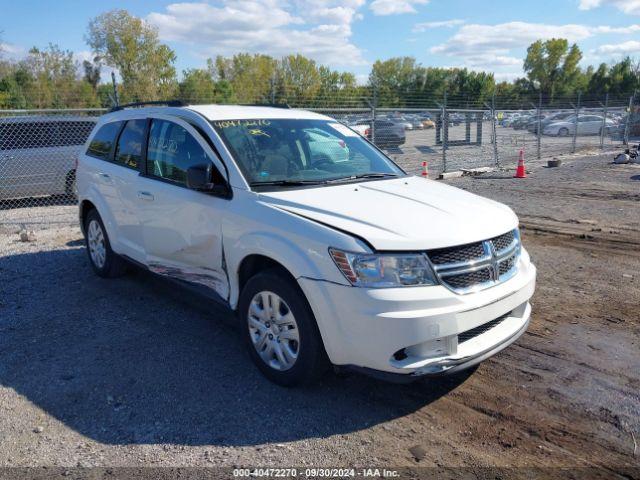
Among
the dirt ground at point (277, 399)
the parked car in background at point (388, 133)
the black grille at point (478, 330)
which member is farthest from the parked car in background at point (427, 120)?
the black grille at point (478, 330)

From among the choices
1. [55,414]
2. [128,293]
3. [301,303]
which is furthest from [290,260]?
[128,293]

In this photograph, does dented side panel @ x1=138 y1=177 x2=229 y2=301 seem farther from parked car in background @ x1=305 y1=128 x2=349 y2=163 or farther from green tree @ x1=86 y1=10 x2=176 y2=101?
green tree @ x1=86 y1=10 x2=176 y2=101

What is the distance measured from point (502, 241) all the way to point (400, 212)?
74 centimetres

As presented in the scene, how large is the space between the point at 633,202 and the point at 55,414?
36.1 feet

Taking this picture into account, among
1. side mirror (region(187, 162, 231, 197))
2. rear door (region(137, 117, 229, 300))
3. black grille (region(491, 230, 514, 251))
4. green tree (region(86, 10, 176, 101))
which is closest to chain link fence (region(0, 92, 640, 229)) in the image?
rear door (region(137, 117, 229, 300))

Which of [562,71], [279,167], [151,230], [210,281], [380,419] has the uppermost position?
[562,71]

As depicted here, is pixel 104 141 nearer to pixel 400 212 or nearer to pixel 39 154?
pixel 400 212

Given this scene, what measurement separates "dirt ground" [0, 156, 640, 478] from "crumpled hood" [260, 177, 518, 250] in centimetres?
113

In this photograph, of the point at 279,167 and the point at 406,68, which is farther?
the point at 406,68

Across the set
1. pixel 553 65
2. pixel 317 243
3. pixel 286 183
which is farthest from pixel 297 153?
pixel 553 65

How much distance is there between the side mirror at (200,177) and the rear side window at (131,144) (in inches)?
55.5

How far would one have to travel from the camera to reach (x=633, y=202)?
10.8 m

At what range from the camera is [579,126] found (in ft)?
104

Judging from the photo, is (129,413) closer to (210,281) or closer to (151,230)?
(210,281)
